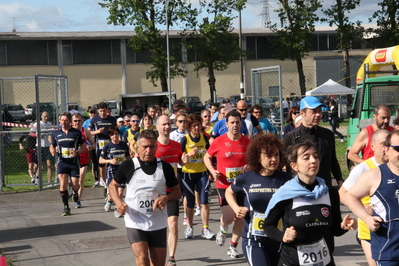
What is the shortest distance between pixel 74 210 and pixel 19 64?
135ft

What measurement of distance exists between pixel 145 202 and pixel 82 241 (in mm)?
3954

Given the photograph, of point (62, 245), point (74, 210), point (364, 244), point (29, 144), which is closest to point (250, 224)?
point (364, 244)

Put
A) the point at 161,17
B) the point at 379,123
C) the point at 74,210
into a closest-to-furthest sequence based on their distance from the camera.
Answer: the point at 379,123, the point at 74,210, the point at 161,17

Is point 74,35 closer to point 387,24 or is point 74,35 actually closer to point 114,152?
point 387,24

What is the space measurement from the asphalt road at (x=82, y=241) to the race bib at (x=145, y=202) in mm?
2137

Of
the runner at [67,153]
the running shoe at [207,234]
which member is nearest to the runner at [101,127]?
the runner at [67,153]

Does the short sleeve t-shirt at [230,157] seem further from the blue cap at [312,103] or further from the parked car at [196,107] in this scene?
the parked car at [196,107]

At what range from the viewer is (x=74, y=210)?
12812 millimetres

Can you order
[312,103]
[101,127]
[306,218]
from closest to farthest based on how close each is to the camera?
[306,218] → [312,103] → [101,127]

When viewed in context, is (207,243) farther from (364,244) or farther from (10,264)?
(364,244)

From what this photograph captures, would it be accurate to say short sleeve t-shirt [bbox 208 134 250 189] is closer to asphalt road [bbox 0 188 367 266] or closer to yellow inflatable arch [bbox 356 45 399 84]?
asphalt road [bbox 0 188 367 266]

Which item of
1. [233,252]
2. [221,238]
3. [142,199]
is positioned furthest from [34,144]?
[142,199]

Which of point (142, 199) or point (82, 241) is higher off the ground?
point (142, 199)

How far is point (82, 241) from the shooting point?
9641 millimetres
